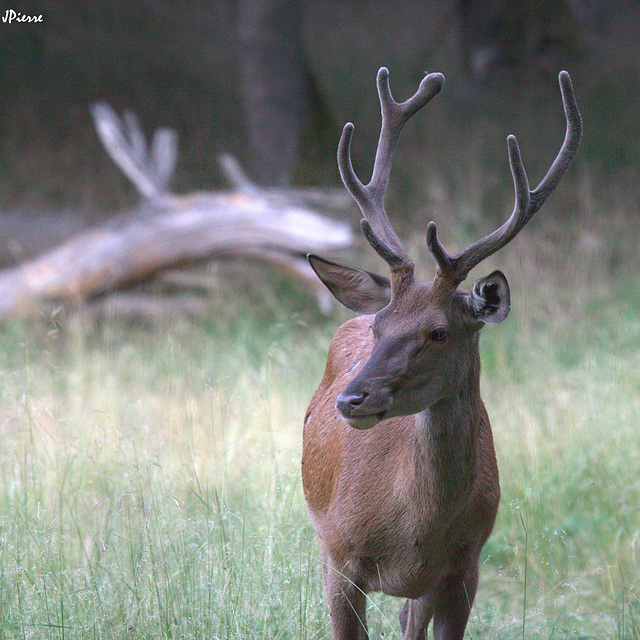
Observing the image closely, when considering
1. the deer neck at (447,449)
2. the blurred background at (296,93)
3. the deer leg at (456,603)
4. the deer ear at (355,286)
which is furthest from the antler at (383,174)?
the blurred background at (296,93)

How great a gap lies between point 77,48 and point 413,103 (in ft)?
52.6

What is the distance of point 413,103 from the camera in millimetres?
3805

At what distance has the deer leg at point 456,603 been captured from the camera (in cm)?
336

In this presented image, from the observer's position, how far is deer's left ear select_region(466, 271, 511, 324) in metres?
3.02

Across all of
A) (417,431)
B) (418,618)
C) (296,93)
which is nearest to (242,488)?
(418,618)

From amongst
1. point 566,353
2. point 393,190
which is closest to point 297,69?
point 393,190

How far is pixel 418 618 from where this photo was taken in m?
3.76

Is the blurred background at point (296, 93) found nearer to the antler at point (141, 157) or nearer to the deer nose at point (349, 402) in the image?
the antler at point (141, 157)

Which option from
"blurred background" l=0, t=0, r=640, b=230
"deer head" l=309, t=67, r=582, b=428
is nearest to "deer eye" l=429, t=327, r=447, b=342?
"deer head" l=309, t=67, r=582, b=428

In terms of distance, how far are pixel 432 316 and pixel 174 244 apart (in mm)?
5581

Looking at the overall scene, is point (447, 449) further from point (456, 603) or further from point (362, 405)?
point (456, 603)

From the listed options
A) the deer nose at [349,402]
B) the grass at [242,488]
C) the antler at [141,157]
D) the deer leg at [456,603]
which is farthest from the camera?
the antler at [141,157]

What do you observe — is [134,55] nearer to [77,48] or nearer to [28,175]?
[77,48]

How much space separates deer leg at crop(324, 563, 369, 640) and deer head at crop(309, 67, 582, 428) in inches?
29.3
